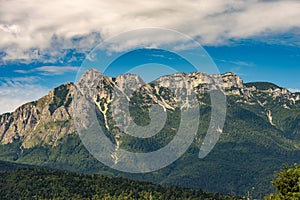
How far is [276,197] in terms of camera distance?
62219 mm

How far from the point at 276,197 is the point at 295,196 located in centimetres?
369

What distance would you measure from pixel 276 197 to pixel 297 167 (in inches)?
183

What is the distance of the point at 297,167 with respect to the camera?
6234cm

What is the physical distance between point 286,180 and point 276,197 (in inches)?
98.4

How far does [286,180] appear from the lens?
62.1 m

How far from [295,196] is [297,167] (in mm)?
4736

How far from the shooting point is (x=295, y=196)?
58906 millimetres

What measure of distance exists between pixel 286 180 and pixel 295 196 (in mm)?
3458
